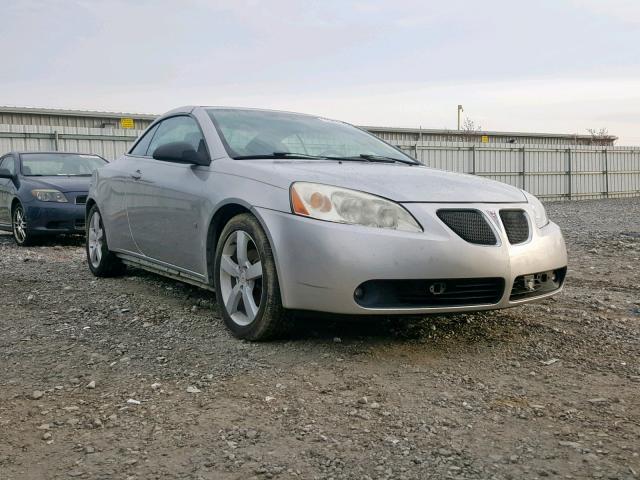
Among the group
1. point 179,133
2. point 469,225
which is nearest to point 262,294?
point 469,225

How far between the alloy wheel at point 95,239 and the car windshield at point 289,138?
1.99 metres

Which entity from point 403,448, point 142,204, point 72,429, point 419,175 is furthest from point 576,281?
point 72,429

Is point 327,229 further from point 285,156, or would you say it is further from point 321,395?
point 285,156

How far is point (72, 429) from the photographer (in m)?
3.00

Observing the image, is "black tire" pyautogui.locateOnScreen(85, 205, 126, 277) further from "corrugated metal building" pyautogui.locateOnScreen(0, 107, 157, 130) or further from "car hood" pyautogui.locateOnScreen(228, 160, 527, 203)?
"corrugated metal building" pyautogui.locateOnScreen(0, 107, 157, 130)

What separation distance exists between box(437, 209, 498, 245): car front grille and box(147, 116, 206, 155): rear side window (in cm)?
183

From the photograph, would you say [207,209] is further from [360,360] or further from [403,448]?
[403,448]

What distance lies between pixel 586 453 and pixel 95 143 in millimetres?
16863

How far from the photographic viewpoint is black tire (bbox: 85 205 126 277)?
21.1 ft

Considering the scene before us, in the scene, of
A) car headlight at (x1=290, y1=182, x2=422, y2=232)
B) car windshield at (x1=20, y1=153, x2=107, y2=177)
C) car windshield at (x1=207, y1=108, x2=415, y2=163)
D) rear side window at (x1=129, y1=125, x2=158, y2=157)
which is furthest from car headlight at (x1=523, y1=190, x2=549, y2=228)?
car windshield at (x1=20, y1=153, x2=107, y2=177)

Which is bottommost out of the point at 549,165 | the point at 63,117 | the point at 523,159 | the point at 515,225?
the point at 515,225

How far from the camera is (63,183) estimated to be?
33.7ft

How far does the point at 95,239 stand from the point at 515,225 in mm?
4074

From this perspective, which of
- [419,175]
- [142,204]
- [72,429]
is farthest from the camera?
[142,204]
